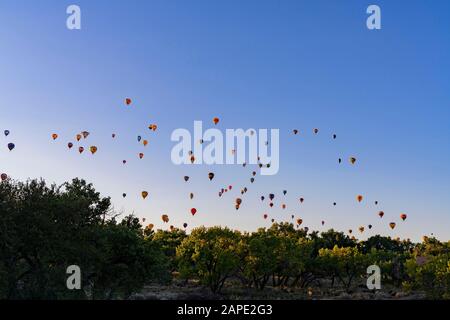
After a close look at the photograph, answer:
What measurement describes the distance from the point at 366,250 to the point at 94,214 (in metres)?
134

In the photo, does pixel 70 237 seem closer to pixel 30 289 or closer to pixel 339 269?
pixel 30 289

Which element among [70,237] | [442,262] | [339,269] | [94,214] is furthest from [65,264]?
[339,269]

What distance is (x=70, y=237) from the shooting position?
138 feet

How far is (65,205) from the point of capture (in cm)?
4206

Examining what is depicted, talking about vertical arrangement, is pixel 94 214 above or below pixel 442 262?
above

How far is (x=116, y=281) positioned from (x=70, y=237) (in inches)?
231

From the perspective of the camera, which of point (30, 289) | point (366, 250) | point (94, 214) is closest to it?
point (30, 289)

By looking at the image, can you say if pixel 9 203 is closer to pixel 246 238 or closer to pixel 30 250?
pixel 30 250

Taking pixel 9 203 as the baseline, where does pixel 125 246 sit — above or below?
below

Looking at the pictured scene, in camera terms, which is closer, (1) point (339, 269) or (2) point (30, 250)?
(2) point (30, 250)
